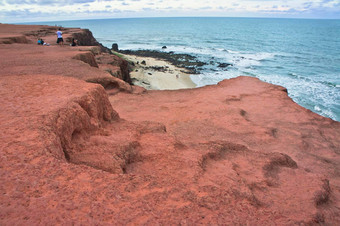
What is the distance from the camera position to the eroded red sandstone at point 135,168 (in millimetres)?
2457

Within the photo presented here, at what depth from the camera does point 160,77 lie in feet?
81.6

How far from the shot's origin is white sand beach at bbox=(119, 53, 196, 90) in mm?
21861

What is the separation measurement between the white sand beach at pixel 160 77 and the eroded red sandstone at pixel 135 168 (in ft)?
46.7

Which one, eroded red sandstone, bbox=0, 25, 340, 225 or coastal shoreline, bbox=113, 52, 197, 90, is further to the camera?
coastal shoreline, bbox=113, 52, 197, 90

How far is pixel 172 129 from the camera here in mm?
7531

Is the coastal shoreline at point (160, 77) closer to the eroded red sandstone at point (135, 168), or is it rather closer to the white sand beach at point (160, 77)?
the white sand beach at point (160, 77)

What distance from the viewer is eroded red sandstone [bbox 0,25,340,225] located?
8.06 ft

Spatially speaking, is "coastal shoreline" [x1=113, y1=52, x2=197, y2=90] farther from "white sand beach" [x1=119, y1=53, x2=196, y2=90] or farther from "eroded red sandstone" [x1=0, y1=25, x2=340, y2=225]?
"eroded red sandstone" [x1=0, y1=25, x2=340, y2=225]

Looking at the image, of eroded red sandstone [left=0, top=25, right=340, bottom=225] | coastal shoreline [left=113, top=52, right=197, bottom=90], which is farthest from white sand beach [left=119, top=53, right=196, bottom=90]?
eroded red sandstone [left=0, top=25, right=340, bottom=225]

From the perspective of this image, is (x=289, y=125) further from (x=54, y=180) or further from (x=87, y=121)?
(x=54, y=180)

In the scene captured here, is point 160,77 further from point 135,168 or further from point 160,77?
point 135,168

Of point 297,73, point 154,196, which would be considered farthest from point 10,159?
point 297,73

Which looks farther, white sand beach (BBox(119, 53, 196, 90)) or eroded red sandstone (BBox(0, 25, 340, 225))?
white sand beach (BBox(119, 53, 196, 90))

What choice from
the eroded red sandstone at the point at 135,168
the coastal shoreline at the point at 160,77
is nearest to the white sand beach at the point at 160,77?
the coastal shoreline at the point at 160,77
